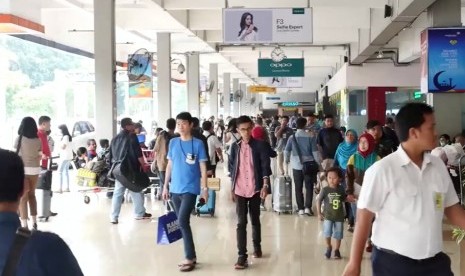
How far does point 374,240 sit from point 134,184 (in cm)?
653

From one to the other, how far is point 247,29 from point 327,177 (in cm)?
431

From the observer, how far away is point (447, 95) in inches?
377

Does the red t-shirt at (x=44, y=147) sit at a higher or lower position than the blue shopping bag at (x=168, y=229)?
higher

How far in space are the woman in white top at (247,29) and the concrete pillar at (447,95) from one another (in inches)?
118

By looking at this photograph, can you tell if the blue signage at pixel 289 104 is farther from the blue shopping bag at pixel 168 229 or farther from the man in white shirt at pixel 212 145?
the blue shopping bag at pixel 168 229

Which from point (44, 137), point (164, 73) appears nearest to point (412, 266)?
point (44, 137)

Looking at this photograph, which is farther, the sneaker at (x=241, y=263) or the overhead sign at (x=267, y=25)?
the overhead sign at (x=267, y=25)

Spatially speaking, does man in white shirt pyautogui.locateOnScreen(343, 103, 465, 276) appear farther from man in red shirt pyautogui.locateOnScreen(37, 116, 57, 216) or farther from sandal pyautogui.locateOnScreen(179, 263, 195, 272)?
man in red shirt pyautogui.locateOnScreen(37, 116, 57, 216)

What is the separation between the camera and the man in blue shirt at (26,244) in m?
1.86

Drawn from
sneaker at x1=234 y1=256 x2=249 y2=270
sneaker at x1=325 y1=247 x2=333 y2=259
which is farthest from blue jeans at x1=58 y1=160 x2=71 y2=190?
sneaker at x1=325 y1=247 x2=333 y2=259

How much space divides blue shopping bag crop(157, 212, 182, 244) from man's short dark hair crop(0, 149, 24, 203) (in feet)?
14.7

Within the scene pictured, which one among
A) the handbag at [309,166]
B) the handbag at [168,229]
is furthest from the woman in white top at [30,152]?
the handbag at [309,166]

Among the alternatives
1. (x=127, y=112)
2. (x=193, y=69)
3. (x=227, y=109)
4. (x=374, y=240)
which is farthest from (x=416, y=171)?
(x=227, y=109)

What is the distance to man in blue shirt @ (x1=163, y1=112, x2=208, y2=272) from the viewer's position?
6418mm
